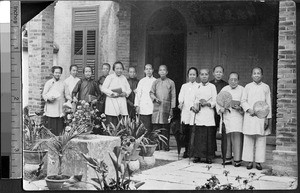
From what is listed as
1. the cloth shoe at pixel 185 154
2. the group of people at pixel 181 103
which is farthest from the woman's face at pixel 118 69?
the cloth shoe at pixel 185 154

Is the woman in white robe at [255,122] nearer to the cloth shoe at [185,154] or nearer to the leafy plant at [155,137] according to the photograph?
the cloth shoe at [185,154]

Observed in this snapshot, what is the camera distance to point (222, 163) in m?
5.38

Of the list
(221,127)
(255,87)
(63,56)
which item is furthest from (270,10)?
(63,56)

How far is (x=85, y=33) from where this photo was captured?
17.9 ft

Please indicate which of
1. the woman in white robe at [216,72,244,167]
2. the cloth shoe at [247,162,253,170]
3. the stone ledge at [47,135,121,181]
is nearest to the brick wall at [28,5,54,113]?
the stone ledge at [47,135,121,181]

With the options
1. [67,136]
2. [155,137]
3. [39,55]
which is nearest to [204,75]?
[155,137]

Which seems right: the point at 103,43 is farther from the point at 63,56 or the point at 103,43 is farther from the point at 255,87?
the point at 255,87

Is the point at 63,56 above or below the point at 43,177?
above

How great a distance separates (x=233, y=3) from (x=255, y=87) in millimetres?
838

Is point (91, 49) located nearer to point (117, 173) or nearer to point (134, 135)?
point (134, 135)

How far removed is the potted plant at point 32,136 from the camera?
209 inches

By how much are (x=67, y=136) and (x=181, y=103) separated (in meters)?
1.15

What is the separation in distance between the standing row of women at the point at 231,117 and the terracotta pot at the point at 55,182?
1.21 metres

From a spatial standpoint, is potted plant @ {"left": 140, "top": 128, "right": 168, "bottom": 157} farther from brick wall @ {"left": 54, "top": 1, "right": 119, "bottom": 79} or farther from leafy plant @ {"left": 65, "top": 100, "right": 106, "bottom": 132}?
brick wall @ {"left": 54, "top": 1, "right": 119, "bottom": 79}
